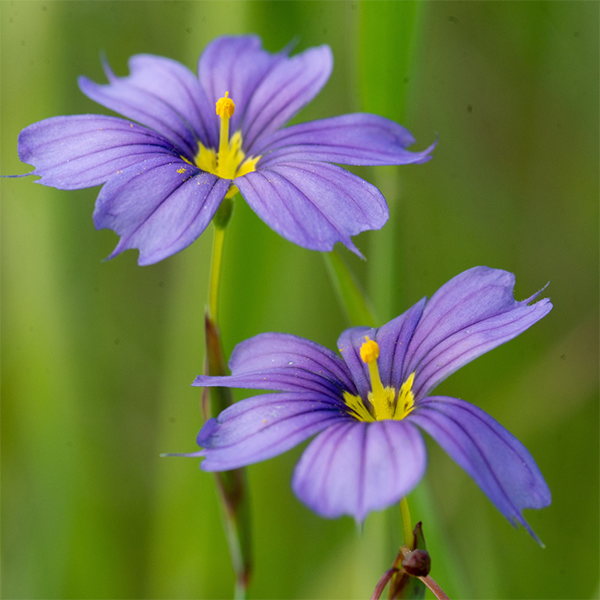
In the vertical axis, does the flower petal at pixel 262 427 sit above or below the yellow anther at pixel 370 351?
below

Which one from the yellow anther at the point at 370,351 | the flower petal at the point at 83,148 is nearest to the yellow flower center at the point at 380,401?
the yellow anther at the point at 370,351

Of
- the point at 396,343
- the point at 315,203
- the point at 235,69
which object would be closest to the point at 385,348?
the point at 396,343

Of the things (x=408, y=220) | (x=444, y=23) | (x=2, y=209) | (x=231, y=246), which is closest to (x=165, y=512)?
(x=231, y=246)

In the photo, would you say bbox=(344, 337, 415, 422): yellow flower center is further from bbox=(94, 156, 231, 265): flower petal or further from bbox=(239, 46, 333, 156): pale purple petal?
bbox=(239, 46, 333, 156): pale purple petal

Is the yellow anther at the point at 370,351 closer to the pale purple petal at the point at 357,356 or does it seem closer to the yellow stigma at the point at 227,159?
the pale purple petal at the point at 357,356

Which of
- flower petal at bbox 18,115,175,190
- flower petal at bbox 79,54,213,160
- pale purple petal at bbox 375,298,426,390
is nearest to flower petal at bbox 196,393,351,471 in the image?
pale purple petal at bbox 375,298,426,390
